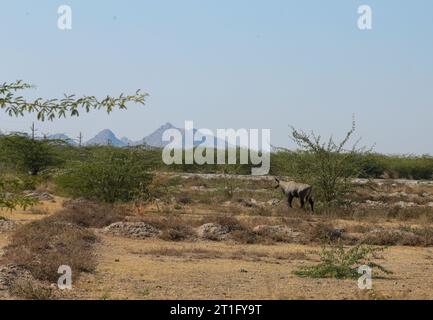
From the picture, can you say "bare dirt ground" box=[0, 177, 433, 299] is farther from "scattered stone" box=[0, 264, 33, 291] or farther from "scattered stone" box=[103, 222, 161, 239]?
"scattered stone" box=[0, 264, 33, 291]

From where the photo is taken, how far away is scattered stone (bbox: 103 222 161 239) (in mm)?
19406

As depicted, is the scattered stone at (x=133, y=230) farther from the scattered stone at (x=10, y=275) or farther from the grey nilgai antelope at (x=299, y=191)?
the grey nilgai antelope at (x=299, y=191)

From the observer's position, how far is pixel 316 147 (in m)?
29.4

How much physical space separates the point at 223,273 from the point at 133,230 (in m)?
6.35

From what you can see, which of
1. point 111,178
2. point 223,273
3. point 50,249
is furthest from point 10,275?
point 111,178

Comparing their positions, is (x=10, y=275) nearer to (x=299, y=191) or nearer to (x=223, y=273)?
(x=223, y=273)

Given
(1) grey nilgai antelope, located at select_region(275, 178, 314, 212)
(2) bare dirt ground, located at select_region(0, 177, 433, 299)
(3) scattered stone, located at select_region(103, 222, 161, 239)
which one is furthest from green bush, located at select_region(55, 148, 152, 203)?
(3) scattered stone, located at select_region(103, 222, 161, 239)

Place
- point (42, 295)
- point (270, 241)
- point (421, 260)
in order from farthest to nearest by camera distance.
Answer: point (270, 241)
point (421, 260)
point (42, 295)

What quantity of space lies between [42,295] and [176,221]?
1094 centimetres

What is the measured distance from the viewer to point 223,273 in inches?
542

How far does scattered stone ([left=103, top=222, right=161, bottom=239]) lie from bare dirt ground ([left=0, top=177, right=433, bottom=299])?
27 cm

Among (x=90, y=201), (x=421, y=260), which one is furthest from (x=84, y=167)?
(x=421, y=260)

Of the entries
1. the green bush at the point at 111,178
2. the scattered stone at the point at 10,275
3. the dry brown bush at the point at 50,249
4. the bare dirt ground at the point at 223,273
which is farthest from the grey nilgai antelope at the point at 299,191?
the scattered stone at the point at 10,275
